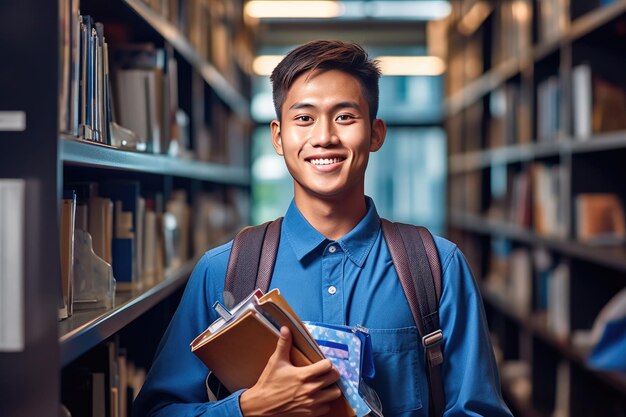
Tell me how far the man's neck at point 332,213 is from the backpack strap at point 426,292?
0.32ft

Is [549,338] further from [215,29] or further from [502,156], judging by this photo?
[215,29]

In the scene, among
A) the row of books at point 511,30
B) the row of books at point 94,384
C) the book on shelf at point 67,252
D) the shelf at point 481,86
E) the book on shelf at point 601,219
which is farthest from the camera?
the shelf at point 481,86

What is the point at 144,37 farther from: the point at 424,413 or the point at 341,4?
the point at 341,4

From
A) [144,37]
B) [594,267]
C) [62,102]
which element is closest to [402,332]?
[62,102]

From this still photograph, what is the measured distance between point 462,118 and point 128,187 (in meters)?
4.63

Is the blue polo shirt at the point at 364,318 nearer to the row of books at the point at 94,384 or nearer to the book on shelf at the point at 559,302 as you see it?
the row of books at the point at 94,384

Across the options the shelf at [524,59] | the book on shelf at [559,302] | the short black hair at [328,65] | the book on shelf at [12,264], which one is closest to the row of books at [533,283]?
the book on shelf at [559,302]

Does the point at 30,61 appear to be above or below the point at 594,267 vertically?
above

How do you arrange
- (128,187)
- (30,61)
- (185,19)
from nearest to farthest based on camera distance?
(30,61), (128,187), (185,19)

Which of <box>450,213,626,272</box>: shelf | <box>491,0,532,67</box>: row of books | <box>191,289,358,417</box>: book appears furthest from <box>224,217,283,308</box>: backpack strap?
<box>491,0,532,67</box>: row of books

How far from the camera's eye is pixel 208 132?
422cm

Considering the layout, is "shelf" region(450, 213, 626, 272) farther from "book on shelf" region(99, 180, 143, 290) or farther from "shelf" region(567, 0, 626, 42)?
"book on shelf" region(99, 180, 143, 290)

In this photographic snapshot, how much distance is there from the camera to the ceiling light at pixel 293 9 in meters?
6.63

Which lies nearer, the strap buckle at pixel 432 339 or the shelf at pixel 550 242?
the strap buckle at pixel 432 339
